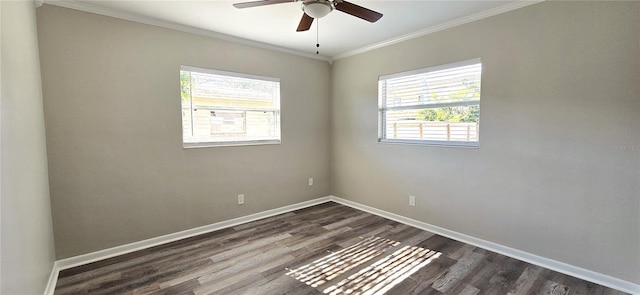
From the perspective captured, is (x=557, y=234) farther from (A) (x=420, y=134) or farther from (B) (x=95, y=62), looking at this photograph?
(B) (x=95, y=62)

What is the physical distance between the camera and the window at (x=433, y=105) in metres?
2.96

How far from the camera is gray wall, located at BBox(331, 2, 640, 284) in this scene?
210 cm

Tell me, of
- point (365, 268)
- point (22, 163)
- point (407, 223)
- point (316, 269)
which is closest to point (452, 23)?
point (407, 223)

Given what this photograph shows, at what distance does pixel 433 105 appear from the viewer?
3.25m

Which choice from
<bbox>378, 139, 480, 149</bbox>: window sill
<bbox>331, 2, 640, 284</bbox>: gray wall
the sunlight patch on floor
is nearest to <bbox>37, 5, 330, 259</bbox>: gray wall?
the sunlight patch on floor

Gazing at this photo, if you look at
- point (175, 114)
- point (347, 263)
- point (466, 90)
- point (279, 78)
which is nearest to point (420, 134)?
point (466, 90)

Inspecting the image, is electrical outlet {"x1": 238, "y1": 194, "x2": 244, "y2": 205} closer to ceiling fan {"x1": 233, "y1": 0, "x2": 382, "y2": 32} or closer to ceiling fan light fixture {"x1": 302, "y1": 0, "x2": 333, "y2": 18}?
ceiling fan {"x1": 233, "y1": 0, "x2": 382, "y2": 32}

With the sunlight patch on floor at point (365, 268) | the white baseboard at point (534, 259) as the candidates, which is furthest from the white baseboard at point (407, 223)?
the sunlight patch on floor at point (365, 268)

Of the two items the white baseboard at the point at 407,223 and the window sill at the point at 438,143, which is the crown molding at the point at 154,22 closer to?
the window sill at the point at 438,143

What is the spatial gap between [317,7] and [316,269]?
2220mm

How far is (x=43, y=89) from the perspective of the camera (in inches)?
91.7

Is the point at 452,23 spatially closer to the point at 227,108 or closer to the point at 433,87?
the point at 433,87

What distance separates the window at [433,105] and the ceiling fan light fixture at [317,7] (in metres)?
1.76

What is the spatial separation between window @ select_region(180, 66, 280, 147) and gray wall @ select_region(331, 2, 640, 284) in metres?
1.94
